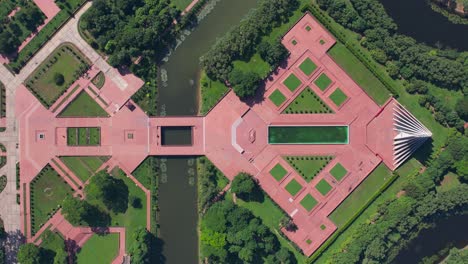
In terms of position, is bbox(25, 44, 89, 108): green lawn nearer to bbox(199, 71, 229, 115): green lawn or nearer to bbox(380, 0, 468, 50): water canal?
bbox(199, 71, 229, 115): green lawn

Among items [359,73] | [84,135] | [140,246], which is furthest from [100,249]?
[359,73]

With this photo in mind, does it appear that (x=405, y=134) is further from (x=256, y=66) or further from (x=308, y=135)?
(x=256, y=66)

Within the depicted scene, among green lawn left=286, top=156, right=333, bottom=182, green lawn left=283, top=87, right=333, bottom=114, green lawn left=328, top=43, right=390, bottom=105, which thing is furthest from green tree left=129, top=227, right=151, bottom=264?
green lawn left=328, top=43, right=390, bottom=105

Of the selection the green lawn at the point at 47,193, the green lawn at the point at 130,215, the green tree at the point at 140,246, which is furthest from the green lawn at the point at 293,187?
the green lawn at the point at 47,193

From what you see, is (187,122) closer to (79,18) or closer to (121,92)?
(121,92)

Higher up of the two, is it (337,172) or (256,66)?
(256,66)

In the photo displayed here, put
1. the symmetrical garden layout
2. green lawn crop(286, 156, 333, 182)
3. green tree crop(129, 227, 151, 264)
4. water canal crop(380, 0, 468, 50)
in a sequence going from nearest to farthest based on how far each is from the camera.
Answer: green tree crop(129, 227, 151, 264), the symmetrical garden layout, green lawn crop(286, 156, 333, 182), water canal crop(380, 0, 468, 50)
